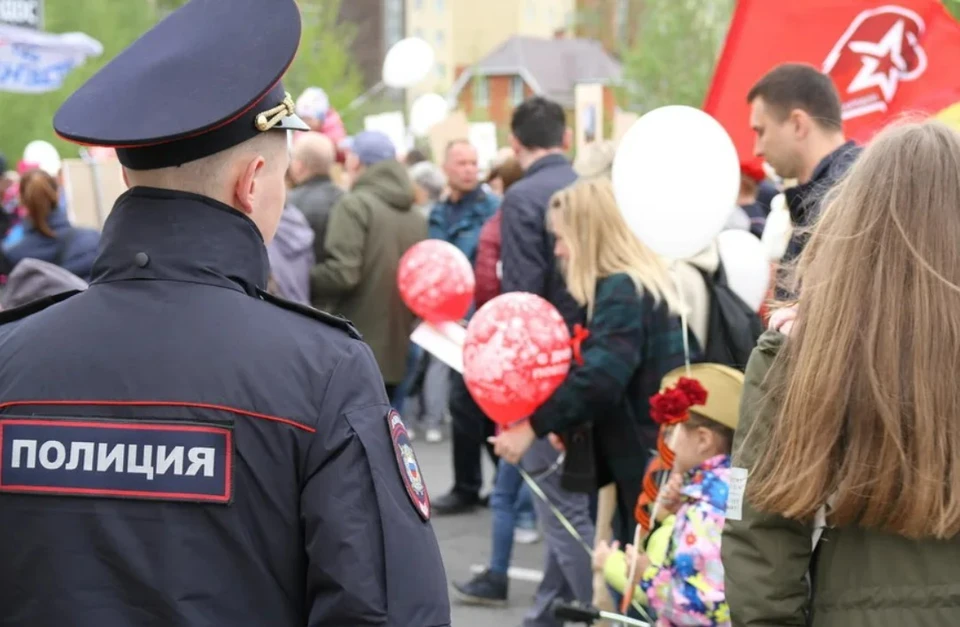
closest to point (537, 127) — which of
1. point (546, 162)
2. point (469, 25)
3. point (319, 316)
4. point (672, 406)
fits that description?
point (546, 162)

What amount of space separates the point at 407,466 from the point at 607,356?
2901mm

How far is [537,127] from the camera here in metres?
7.01

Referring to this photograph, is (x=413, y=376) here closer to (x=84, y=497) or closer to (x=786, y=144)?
(x=786, y=144)

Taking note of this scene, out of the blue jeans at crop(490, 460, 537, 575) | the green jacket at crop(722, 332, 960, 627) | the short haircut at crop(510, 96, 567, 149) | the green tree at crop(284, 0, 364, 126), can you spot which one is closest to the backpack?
the blue jeans at crop(490, 460, 537, 575)

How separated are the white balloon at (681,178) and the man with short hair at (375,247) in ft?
12.4

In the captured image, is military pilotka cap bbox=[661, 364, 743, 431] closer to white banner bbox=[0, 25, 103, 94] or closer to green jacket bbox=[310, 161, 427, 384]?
green jacket bbox=[310, 161, 427, 384]

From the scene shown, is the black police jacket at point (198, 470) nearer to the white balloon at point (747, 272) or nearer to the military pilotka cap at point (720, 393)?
the military pilotka cap at point (720, 393)

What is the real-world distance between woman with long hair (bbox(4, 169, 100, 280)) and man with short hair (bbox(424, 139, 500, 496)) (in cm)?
219

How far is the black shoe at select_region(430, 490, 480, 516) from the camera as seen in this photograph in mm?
8305

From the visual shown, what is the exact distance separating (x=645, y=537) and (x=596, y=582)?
0.99m

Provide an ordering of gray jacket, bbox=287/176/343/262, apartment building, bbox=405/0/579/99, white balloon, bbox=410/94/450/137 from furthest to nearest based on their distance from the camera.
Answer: apartment building, bbox=405/0/579/99
white balloon, bbox=410/94/450/137
gray jacket, bbox=287/176/343/262

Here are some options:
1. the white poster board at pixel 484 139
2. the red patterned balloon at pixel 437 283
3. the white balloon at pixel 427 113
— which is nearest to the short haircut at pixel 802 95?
the red patterned balloon at pixel 437 283

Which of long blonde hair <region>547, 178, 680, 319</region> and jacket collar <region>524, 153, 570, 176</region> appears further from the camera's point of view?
jacket collar <region>524, 153, 570, 176</region>

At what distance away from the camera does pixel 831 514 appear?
227 centimetres
